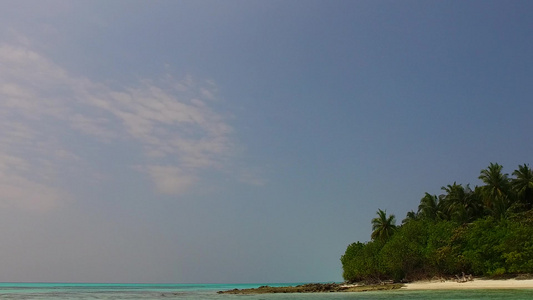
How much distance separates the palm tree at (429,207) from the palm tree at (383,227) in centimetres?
722

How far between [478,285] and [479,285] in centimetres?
9

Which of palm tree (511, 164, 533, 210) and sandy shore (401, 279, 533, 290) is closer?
sandy shore (401, 279, 533, 290)

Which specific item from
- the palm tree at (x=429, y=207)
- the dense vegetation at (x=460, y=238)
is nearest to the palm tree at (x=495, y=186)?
the dense vegetation at (x=460, y=238)

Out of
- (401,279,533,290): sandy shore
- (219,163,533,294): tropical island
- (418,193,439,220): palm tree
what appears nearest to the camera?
(401,279,533,290): sandy shore

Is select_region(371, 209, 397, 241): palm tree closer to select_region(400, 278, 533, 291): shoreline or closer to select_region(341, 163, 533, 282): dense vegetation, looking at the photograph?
select_region(341, 163, 533, 282): dense vegetation

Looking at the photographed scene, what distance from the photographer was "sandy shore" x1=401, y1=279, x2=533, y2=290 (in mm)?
42250

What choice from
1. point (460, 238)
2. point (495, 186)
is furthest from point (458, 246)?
point (495, 186)

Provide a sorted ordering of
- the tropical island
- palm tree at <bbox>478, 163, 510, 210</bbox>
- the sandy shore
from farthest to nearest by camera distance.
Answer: palm tree at <bbox>478, 163, 510, 210</bbox> < the tropical island < the sandy shore

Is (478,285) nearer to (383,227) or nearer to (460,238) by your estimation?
(460,238)

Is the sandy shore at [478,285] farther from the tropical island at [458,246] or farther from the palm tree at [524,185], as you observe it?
the palm tree at [524,185]

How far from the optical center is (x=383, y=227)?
75438 mm

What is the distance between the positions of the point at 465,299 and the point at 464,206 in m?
41.8

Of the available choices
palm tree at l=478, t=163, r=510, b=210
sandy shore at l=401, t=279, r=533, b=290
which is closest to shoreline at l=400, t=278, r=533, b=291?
sandy shore at l=401, t=279, r=533, b=290

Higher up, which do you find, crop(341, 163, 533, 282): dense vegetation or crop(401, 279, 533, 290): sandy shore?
crop(341, 163, 533, 282): dense vegetation
